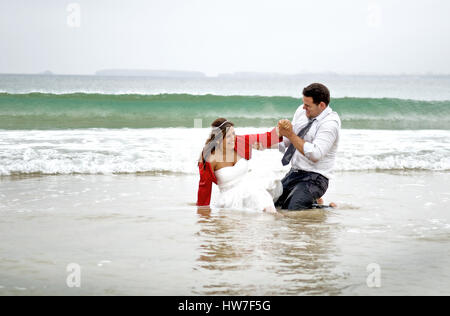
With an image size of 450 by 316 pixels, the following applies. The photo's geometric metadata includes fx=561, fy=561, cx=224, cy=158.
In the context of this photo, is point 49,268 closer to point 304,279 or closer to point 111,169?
point 304,279

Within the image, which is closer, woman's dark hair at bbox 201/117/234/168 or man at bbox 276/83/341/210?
man at bbox 276/83/341/210

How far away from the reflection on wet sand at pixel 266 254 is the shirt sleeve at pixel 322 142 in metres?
0.68

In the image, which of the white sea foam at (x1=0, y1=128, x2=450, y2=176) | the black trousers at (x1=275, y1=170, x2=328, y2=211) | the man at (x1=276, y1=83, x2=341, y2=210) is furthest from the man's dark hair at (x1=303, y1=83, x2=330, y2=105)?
the white sea foam at (x1=0, y1=128, x2=450, y2=176)

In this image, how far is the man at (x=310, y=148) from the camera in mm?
6023

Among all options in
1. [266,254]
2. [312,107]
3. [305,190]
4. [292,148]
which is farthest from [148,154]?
[266,254]

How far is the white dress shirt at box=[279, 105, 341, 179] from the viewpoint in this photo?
19.8 feet

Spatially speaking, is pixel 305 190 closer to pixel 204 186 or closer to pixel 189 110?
pixel 204 186

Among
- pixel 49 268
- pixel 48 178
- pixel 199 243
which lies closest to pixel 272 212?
pixel 199 243

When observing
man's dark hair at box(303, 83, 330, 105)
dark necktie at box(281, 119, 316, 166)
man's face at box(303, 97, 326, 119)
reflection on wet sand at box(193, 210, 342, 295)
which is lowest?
reflection on wet sand at box(193, 210, 342, 295)

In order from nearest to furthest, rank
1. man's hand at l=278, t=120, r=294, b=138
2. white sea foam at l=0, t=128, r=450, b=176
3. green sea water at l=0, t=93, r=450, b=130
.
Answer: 1. man's hand at l=278, t=120, r=294, b=138
2. white sea foam at l=0, t=128, r=450, b=176
3. green sea water at l=0, t=93, r=450, b=130

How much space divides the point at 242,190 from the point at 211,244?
1.53 m

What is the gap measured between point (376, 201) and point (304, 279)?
141 inches

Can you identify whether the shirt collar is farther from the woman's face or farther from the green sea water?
the green sea water

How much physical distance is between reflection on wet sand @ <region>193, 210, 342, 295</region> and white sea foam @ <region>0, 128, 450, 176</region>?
11.3 ft
